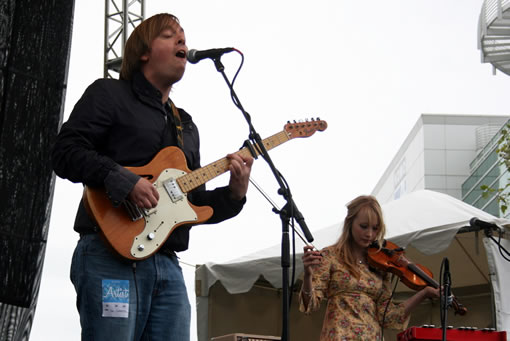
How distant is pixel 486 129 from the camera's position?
3381 centimetres

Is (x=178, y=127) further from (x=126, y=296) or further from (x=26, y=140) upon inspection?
(x=26, y=140)

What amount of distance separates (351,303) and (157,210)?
176 centimetres

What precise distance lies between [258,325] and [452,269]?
6.66 feet

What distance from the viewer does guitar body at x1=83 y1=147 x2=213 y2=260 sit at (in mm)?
2385

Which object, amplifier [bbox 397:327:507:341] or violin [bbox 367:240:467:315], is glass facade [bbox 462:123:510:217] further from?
amplifier [bbox 397:327:507:341]

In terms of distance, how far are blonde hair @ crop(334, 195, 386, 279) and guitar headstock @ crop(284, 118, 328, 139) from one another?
728 mm

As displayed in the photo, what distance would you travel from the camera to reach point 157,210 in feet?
8.37

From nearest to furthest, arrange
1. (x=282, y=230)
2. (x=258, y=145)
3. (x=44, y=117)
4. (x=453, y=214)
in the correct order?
(x=44, y=117), (x=282, y=230), (x=258, y=145), (x=453, y=214)

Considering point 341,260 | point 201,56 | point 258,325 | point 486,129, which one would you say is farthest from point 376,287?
point 486,129

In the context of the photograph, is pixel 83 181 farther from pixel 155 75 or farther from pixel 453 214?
pixel 453 214

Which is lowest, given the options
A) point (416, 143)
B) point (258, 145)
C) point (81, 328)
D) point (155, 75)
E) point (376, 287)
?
point (81, 328)

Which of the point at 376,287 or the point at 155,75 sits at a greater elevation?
the point at 155,75

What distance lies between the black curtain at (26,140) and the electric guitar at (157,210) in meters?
0.56

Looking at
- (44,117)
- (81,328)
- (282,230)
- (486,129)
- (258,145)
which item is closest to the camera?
(44,117)
